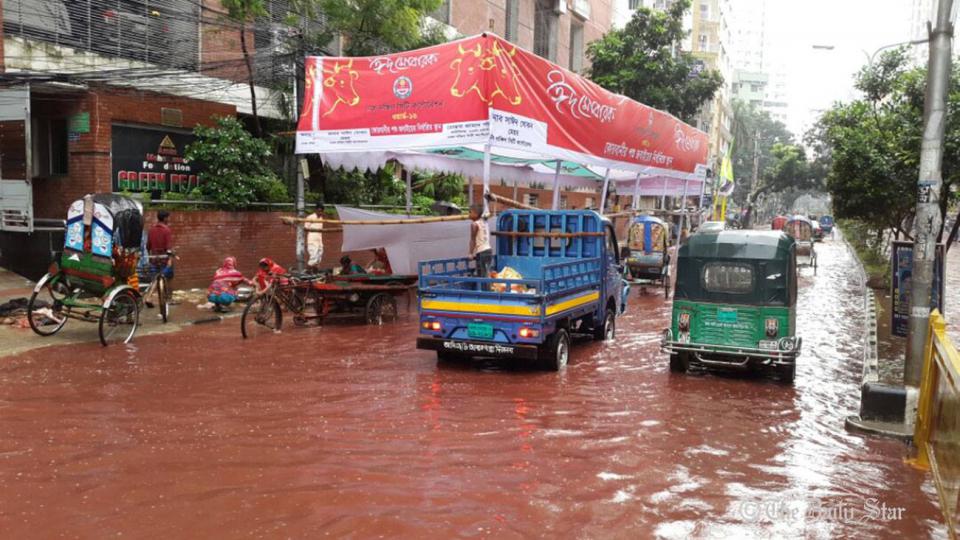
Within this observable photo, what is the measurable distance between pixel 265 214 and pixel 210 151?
1.80 metres

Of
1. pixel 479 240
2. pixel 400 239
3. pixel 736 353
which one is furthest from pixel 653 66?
pixel 736 353

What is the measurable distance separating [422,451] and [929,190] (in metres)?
5.89

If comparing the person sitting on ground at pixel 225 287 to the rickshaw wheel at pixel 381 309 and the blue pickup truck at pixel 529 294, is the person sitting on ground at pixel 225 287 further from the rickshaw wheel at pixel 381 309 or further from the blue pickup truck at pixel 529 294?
the blue pickup truck at pixel 529 294

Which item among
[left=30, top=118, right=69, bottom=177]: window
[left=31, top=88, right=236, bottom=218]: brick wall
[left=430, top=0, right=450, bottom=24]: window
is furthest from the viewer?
[left=430, top=0, right=450, bottom=24]: window

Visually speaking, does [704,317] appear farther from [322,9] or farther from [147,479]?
[322,9]

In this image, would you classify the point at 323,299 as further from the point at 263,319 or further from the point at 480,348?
the point at 480,348

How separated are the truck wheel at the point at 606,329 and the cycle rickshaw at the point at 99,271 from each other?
701 centimetres

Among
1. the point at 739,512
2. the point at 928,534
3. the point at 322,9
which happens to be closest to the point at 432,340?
the point at 739,512

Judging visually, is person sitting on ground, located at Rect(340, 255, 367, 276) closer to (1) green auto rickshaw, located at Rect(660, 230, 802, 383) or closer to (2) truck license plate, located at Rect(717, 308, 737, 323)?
(1) green auto rickshaw, located at Rect(660, 230, 802, 383)

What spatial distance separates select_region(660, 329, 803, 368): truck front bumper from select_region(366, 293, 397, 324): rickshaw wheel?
5210mm

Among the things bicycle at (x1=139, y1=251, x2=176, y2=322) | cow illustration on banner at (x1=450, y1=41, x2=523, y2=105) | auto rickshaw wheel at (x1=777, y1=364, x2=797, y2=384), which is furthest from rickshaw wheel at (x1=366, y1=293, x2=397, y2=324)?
auto rickshaw wheel at (x1=777, y1=364, x2=797, y2=384)

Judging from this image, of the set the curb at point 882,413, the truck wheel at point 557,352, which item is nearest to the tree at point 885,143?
the curb at point 882,413

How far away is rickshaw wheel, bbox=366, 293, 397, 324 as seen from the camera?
12.7 meters

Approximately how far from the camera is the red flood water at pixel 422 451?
485cm
